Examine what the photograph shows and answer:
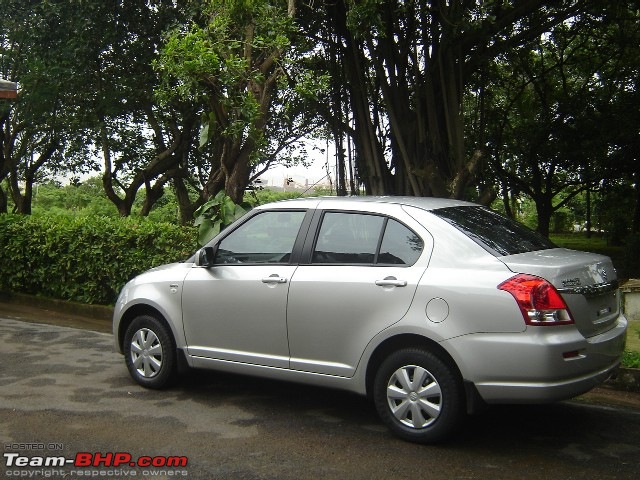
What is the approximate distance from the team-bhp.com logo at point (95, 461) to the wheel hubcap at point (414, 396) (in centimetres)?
138

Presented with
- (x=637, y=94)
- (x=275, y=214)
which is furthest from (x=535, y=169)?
(x=275, y=214)

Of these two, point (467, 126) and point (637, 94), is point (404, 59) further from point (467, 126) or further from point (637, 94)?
point (637, 94)

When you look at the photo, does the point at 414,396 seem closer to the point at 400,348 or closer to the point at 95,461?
the point at 400,348

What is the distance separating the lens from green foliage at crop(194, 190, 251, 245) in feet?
29.2

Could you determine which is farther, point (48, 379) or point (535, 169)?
point (535, 169)

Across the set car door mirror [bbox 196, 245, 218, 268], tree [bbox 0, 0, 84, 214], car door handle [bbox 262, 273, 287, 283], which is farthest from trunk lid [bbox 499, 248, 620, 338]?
tree [bbox 0, 0, 84, 214]

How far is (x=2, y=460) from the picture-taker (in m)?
4.33

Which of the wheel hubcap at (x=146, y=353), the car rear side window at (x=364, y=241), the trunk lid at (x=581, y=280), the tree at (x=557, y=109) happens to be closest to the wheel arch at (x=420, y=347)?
the car rear side window at (x=364, y=241)

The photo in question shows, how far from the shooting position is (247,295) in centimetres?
534

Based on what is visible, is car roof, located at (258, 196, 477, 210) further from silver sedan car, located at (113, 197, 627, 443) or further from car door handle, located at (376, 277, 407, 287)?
car door handle, located at (376, 277, 407, 287)

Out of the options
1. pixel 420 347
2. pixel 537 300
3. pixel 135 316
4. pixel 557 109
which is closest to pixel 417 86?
pixel 135 316

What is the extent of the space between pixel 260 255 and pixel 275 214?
14.2 inches

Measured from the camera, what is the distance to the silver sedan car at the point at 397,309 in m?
4.25

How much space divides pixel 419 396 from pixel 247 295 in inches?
61.1
